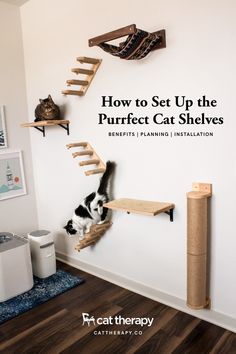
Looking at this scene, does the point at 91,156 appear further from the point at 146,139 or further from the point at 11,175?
the point at 11,175

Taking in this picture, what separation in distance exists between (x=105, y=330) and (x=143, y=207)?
87cm

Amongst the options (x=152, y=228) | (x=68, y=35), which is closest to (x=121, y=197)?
(x=152, y=228)

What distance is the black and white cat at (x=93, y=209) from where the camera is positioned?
2.55 meters

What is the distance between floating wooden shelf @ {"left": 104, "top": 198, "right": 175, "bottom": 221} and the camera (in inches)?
82.7

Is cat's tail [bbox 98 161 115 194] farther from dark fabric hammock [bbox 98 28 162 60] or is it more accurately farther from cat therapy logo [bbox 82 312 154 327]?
cat therapy logo [bbox 82 312 154 327]

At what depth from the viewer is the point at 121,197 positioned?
2549 millimetres

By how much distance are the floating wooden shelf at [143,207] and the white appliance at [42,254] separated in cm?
81

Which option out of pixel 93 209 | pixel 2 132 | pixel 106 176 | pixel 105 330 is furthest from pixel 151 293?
pixel 2 132

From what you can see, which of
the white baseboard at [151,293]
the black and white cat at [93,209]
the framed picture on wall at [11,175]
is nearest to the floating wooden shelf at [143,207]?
the black and white cat at [93,209]

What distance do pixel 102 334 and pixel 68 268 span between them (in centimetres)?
107

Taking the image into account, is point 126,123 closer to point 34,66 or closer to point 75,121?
point 75,121

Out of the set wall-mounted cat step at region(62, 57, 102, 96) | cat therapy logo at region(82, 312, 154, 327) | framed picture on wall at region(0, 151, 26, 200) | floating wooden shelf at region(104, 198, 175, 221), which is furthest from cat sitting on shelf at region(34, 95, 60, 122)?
cat therapy logo at region(82, 312, 154, 327)

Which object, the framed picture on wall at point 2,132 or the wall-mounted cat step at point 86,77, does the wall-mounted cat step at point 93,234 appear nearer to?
the wall-mounted cat step at point 86,77

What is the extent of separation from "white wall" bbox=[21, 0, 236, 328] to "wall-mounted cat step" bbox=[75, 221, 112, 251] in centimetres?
7
